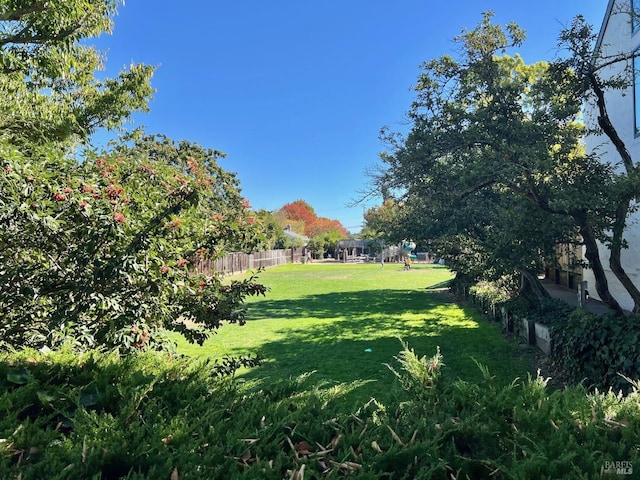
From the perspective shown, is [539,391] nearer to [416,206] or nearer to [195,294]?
[195,294]

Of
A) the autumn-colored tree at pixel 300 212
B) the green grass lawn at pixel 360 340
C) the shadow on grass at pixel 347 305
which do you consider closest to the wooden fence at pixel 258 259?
the shadow on grass at pixel 347 305

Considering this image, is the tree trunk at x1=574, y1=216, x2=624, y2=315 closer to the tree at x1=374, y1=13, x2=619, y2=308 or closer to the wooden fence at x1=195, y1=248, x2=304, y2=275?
the tree at x1=374, y1=13, x2=619, y2=308

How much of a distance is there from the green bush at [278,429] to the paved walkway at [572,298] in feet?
24.4

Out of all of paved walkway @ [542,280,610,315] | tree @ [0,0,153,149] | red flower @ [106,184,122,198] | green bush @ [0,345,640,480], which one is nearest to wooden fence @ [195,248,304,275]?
tree @ [0,0,153,149]

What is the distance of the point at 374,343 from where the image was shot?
7707 millimetres

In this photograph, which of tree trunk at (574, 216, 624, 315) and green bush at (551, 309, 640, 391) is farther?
tree trunk at (574, 216, 624, 315)

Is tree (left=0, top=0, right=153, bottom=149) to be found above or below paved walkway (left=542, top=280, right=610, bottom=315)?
above

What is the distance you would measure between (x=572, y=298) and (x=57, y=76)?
42.8 feet

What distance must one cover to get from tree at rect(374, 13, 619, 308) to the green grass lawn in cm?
157

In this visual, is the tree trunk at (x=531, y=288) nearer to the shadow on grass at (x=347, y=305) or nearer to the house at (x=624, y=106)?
the house at (x=624, y=106)

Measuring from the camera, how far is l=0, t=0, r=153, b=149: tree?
476cm

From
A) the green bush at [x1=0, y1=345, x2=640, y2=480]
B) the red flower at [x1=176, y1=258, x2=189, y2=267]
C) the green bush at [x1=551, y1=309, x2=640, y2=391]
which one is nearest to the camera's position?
the green bush at [x1=0, y1=345, x2=640, y2=480]

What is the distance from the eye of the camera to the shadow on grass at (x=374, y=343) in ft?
18.8

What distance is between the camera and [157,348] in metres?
3.37
